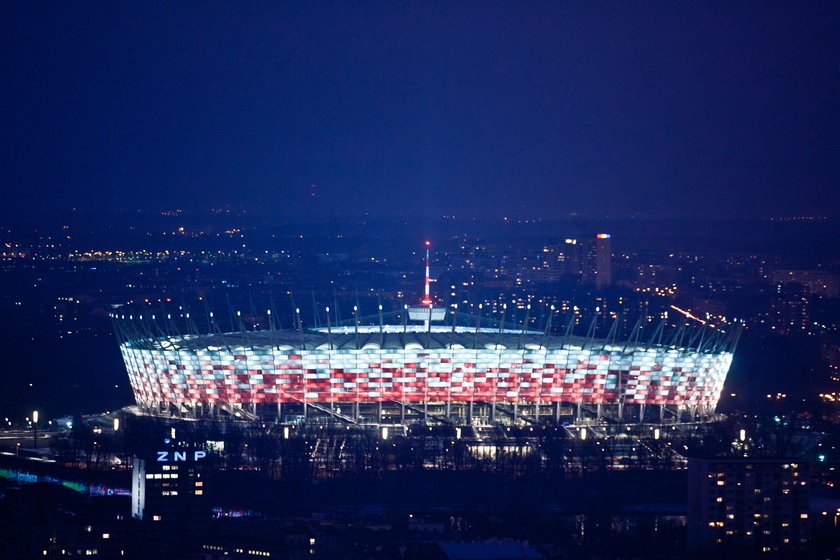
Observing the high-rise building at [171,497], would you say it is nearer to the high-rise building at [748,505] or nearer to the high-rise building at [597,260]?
the high-rise building at [748,505]

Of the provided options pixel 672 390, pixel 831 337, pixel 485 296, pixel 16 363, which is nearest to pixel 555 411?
pixel 672 390

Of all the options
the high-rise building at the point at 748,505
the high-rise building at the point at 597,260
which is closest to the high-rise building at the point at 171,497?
the high-rise building at the point at 748,505

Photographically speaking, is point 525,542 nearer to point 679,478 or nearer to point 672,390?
point 679,478

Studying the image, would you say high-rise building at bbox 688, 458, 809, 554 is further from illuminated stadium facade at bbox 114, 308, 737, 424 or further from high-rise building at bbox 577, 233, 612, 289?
high-rise building at bbox 577, 233, 612, 289

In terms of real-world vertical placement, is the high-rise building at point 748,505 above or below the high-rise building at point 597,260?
below

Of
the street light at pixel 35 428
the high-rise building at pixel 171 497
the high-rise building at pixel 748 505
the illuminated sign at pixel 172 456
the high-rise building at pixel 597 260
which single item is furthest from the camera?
the high-rise building at pixel 597 260
